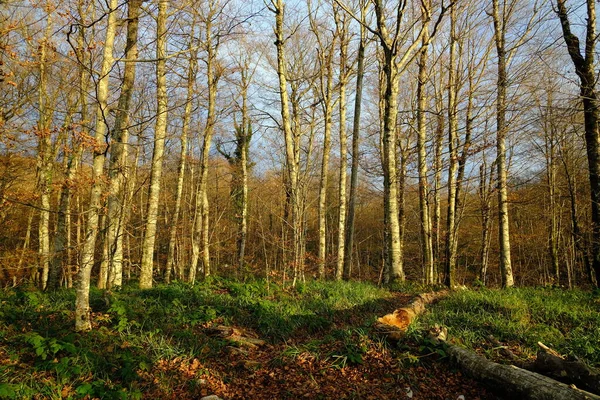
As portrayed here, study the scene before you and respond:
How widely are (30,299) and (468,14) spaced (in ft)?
49.8

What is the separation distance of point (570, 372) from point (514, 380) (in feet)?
1.76

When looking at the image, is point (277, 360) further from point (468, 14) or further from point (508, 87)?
point (468, 14)

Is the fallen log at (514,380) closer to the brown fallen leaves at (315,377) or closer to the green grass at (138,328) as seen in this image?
the brown fallen leaves at (315,377)

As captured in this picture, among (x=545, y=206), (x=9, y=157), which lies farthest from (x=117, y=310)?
(x=545, y=206)

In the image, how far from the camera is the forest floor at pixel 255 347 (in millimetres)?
3254

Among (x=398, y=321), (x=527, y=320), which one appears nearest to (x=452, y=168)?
(x=527, y=320)

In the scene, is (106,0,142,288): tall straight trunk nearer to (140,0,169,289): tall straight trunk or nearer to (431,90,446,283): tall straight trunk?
(140,0,169,289): tall straight trunk

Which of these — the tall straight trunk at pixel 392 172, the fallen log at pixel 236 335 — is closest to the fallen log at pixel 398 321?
the fallen log at pixel 236 335

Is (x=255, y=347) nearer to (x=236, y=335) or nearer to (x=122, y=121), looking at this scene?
(x=236, y=335)

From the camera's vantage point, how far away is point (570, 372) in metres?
2.97

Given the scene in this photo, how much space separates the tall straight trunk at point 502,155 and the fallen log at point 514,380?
25.0 ft

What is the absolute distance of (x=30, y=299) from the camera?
5.13 m

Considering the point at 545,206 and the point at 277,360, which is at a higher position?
the point at 545,206

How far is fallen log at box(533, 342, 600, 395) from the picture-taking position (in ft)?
9.38
